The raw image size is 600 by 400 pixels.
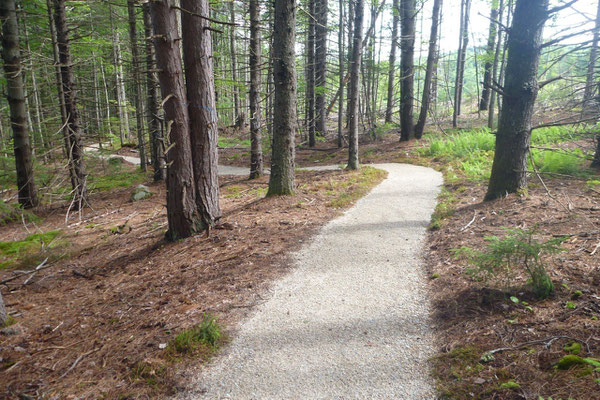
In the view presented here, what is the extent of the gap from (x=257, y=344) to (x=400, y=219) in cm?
447

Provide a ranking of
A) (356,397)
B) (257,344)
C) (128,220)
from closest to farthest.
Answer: (356,397)
(257,344)
(128,220)

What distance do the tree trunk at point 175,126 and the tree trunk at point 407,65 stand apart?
39.5ft

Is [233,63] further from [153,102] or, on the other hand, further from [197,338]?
[197,338]

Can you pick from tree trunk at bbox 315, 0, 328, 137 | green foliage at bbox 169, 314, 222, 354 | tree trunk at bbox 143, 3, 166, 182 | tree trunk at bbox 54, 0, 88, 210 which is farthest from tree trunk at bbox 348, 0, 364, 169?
green foliage at bbox 169, 314, 222, 354

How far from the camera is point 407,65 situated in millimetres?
16031

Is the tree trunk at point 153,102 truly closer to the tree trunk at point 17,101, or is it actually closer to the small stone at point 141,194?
the small stone at point 141,194

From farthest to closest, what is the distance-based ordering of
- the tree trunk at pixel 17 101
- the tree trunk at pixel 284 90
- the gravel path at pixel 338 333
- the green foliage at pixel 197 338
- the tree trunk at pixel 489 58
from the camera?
the tree trunk at pixel 489 58
the tree trunk at pixel 17 101
the tree trunk at pixel 284 90
the green foliage at pixel 197 338
the gravel path at pixel 338 333

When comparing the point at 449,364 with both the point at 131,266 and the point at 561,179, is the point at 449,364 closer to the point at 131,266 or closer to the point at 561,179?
the point at 131,266

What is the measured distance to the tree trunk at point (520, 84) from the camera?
19.0 ft

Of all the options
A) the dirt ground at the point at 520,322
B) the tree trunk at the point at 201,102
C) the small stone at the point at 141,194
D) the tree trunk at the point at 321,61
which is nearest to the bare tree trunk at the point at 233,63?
the tree trunk at the point at 201,102

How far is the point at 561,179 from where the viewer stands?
776 centimetres

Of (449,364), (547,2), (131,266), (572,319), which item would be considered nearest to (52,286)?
(131,266)

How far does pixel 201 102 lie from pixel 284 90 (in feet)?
7.40

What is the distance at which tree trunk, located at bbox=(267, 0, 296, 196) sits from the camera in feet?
24.8
